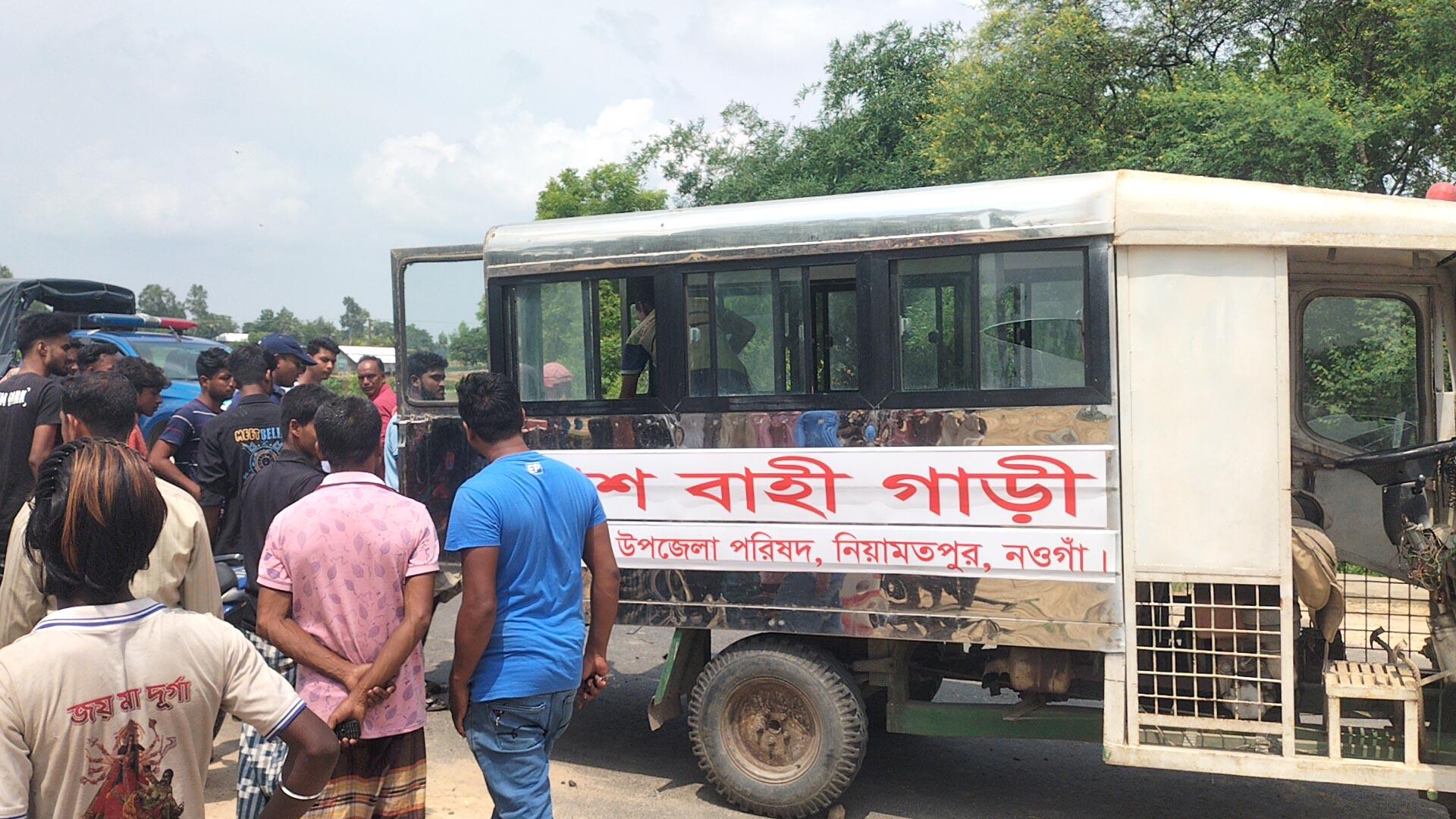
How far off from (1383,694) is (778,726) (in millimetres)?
2570

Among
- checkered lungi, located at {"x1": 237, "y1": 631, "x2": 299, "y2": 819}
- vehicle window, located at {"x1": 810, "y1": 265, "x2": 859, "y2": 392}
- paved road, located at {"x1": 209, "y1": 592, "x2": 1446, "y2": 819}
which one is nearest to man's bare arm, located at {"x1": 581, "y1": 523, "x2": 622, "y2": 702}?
checkered lungi, located at {"x1": 237, "y1": 631, "x2": 299, "y2": 819}

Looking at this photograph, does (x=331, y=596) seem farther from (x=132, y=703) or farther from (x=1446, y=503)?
(x=1446, y=503)

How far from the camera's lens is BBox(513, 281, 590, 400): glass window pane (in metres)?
5.66

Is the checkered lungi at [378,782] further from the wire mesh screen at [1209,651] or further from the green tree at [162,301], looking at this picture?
the green tree at [162,301]

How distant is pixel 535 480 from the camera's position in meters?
3.75

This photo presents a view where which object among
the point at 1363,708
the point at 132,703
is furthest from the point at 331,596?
the point at 1363,708

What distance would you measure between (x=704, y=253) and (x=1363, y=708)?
3448 mm

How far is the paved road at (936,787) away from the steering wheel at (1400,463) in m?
1.62

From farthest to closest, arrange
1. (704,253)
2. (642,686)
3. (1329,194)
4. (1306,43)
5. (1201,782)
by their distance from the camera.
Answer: (1306,43) → (642,686) → (1201,782) → (704,253) → (1329,194)

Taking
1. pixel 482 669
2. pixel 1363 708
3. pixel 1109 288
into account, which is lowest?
pixel 1363 708

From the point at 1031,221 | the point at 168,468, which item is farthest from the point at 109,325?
the point at 1031,221

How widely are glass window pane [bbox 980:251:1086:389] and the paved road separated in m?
2.21

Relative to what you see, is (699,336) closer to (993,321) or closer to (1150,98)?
(993,321)

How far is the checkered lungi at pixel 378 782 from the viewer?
3561mm
